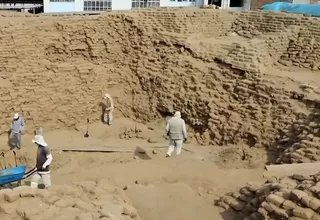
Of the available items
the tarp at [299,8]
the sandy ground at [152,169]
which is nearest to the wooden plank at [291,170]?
the sandy ground at [152,169]

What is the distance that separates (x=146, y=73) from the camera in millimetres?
13141

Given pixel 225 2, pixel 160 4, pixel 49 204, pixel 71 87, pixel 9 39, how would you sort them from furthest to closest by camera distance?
pixel 225 2, pixel 160 4, pixel 71 87, pixel 9 39, pixel 49 204

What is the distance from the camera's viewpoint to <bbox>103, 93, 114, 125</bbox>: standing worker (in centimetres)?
1274

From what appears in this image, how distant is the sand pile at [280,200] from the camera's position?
573cm

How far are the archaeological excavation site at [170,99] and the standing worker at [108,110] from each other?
0.28 m

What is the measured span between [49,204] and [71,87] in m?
6.94

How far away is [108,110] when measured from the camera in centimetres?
1280

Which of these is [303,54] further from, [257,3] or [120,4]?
[257,3]

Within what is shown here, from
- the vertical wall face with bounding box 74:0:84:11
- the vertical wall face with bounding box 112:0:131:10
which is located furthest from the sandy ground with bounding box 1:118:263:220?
the vertical wall face with bounding box 112:0:131:10

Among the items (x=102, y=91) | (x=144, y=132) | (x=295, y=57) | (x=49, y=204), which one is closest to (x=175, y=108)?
(x=144, y=132)

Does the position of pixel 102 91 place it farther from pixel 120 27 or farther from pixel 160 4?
pixel 160 4

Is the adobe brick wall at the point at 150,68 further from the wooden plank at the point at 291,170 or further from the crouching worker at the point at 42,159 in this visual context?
the crouching worker at the point at 42,159

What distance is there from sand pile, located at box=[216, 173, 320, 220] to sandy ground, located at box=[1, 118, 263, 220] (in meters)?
0.34

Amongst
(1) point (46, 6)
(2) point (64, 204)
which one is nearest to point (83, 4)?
(1) point (46, 6)
